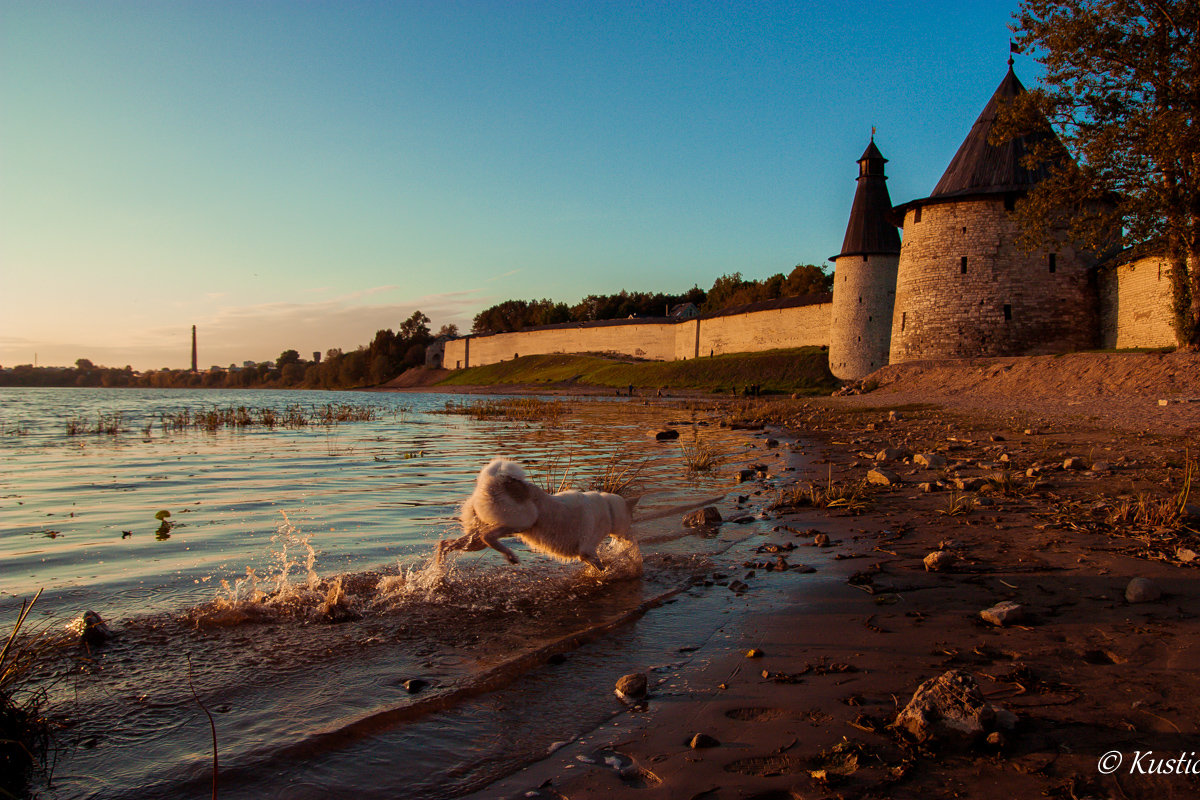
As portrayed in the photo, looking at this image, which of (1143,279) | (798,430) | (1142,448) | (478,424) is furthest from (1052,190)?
(478,424)

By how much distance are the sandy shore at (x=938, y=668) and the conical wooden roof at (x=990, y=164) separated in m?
26.6

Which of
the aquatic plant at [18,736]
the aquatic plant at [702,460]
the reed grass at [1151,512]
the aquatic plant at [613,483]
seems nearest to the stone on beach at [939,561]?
the reed grass at [1151,512]

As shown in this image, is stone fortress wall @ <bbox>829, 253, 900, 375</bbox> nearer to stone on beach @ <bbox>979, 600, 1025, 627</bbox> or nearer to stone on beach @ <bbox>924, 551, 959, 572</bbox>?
stone on beach @ <bbox>924, 551, 959, 572</bbox>

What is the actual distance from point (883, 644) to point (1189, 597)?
2075 millimetres

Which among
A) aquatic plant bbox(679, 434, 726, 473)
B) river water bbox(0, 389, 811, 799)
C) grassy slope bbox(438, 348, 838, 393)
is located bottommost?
river water bbox(0, 389, 811, 799)

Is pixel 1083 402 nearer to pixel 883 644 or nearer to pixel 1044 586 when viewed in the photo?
pixel 1044 586

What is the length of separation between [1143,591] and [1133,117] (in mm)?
20996

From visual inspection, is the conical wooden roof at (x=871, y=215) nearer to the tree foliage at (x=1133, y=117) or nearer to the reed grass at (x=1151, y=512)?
the tree foliage at (x=1133, y=117)

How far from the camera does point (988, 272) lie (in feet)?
96.9

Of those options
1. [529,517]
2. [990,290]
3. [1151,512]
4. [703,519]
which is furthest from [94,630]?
[990,290]

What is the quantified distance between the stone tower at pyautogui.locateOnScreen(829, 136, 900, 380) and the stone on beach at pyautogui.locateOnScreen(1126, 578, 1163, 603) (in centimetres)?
4206

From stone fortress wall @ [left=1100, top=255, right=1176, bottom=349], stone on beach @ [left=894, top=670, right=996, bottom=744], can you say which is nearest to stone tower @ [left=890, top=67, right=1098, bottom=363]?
stone fortress wall @ [left=1100, top=255, right=1176, bottom=349]

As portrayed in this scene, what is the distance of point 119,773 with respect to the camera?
9.07ft

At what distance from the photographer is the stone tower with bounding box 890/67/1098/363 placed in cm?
2869
